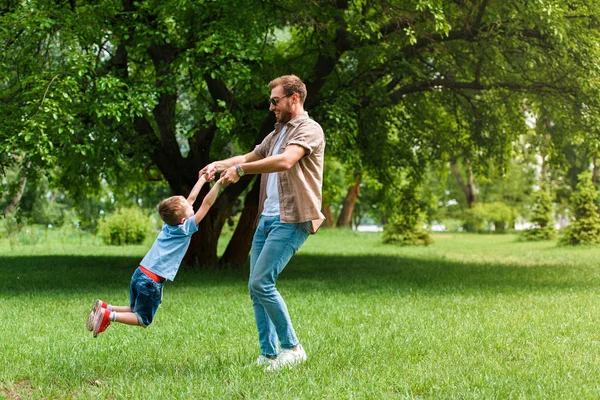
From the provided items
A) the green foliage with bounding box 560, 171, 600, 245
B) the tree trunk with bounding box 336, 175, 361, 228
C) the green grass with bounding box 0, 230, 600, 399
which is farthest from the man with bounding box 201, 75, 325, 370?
the tree trunk with bounding box 336, 175, 361, 228

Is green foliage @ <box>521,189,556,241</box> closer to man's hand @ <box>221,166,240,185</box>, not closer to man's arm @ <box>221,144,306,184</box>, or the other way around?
man's arm @ <box>221,144,306,184</box>

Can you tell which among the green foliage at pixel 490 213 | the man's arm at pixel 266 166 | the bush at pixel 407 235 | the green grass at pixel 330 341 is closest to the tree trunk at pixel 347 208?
the bush at pixel 407 235

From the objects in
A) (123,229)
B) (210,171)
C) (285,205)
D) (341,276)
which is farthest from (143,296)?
(123,229)

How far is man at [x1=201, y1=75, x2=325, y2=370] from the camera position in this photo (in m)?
5.46

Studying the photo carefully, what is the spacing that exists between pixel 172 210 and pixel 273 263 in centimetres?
89

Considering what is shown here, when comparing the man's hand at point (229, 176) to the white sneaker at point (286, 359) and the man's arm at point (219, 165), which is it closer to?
the man's arm at point (219, 165)

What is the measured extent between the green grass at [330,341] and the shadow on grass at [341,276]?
110 mm

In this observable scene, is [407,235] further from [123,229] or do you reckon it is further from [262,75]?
[262,75]

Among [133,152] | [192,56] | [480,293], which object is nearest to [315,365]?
[480,293]

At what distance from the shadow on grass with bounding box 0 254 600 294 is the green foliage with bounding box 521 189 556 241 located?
16440 mm

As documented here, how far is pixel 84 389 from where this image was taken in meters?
5.20

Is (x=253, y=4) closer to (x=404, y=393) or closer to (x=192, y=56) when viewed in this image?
(x=192, y=56)

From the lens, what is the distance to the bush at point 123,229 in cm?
3073

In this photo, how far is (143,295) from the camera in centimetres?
566
